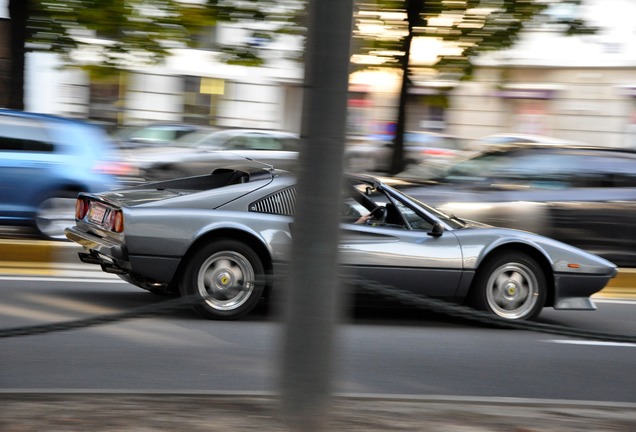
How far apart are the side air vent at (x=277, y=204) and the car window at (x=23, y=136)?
4737mm

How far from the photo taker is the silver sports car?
7742 millimetres

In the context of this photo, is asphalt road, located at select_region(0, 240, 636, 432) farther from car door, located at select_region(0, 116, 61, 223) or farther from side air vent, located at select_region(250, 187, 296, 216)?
car door, located at select_region(0, 116, 61, 223)

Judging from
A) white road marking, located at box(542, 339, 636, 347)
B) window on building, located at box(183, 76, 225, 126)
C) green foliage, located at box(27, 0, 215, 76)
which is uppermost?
green foliage, located at box(27, 0, 215, 76)

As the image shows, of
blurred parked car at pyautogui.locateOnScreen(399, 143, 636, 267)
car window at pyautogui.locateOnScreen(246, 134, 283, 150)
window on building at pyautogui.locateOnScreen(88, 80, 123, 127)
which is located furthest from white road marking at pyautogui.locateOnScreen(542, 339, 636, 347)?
window on building at pyautogui.locateOnScreen(88, 80, 123, 127)

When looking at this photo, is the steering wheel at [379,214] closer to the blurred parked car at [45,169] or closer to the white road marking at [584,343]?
the white road marking at [584,343]

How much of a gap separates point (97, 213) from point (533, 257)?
12.2 ft

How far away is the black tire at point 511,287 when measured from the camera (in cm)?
830

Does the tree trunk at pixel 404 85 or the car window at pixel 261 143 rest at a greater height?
the tree trunk at pixel 404 85

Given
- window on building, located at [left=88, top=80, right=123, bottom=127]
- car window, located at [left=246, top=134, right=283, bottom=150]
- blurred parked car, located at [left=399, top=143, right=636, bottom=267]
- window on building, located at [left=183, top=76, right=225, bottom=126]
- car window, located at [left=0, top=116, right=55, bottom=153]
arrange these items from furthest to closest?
window on building, located at [left=183, top=76, right=225, bottom=126] < window on building, located at [left=88, top=80, right=123, bottom=127] < car window, located at [left=246, top=134, right=283, bottom=150] < car window, located at [left=0, top=116, right=55, bottom=153] < blurred parked car, located at [left=399, top=143, right=636, bottom=267]

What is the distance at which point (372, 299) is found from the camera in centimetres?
810

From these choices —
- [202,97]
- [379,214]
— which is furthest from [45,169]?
[202,97]

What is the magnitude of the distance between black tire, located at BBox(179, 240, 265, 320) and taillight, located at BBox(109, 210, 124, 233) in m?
0.61

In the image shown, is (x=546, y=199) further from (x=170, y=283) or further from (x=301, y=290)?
(x=301, y=290)

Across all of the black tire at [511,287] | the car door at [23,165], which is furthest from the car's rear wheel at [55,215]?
the black tire at [511,287]
